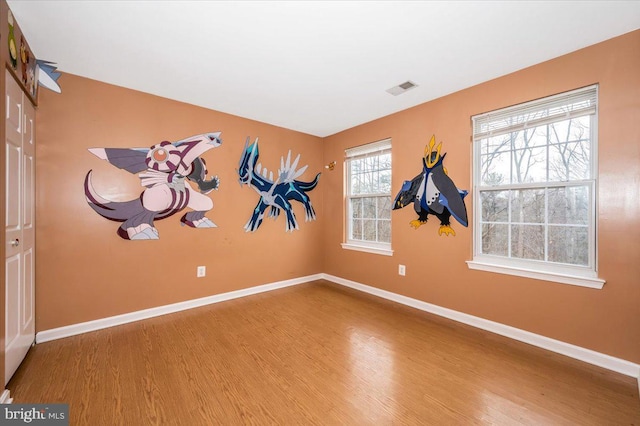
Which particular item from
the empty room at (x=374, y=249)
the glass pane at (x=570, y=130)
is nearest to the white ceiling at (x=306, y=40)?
the empty room at (x=374, y=249)

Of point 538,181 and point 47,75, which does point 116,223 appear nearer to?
point 47,75

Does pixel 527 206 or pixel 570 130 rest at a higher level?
pixel 570 130

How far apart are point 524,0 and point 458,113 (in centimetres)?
126

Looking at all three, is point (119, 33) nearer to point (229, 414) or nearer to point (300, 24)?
point (300, 24)

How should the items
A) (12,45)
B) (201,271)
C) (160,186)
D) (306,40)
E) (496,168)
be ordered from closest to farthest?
(12,45) → (306,40) → (496,168) → (160,186) → (201,271)

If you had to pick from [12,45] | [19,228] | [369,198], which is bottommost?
[19,228]

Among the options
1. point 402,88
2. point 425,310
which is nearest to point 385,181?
point 402,88

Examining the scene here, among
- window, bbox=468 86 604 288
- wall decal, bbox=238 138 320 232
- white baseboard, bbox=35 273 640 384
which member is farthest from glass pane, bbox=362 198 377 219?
window, bbox=468 86 604 288

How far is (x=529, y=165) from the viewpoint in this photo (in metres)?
2.50

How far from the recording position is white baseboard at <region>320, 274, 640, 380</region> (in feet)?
6.49

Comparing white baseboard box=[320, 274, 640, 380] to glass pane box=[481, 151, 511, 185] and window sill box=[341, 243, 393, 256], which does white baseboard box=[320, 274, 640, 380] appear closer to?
window sill box=[341, 243, 393, 256]

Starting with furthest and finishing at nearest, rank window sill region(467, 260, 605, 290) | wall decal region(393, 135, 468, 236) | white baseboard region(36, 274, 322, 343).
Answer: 1. wall decal region(393, 135, 468, 236)
2. white baseboard region(36, 274, 322, 343)
3. window sill region(467, 260, 605, 290)

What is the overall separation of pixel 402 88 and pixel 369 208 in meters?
1.75

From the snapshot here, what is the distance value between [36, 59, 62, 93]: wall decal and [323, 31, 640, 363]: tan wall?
11.3 ft
